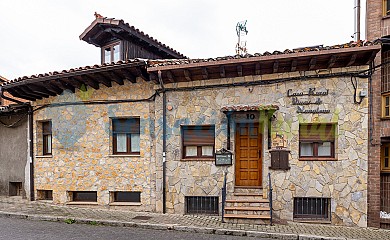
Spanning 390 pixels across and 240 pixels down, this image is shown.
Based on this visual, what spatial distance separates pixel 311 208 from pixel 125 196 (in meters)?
5.92

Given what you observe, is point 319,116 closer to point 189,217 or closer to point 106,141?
point 189,217

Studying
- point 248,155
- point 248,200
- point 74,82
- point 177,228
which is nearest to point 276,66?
point 248,155

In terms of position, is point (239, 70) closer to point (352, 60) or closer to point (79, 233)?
point (352, 60)

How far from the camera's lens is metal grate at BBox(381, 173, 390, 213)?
7534mm

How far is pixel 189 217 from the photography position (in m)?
7.92

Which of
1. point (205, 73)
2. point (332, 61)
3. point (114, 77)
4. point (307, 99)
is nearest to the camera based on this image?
point (332, 61)

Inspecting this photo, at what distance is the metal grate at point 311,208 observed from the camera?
7.55 meters

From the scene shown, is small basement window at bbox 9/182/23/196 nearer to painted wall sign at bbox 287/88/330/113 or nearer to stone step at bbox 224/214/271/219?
stone step at bbox 224/214/271/219

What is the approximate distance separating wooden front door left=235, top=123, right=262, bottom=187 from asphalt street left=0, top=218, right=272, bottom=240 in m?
2.18

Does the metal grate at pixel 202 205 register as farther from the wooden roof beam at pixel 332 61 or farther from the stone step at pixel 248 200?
the wooden roof beam at pixel 332 61

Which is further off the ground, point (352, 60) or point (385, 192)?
point (352, 60)

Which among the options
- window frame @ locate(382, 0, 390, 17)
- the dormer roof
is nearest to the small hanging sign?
window frame @ locate(382, 0, 390, 17)

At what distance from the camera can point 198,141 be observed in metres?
8.45

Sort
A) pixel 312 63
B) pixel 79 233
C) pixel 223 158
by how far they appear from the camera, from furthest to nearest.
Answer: pixel 223 158, pixel 312 63, pixel 79 233
